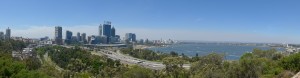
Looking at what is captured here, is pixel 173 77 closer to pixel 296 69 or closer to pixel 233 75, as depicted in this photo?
pixel 233 75

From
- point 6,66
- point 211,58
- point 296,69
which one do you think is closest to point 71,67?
point 211,58

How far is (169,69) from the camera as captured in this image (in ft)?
159

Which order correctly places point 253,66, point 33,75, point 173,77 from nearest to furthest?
point 33,75, point 253,66, point 173,77

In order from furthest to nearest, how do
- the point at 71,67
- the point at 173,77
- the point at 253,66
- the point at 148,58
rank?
the point at 148,58
the point at 71,67
the point at 173,77
the point at 253,66

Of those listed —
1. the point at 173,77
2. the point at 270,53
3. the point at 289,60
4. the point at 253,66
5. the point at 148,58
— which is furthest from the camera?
the point at 148,58

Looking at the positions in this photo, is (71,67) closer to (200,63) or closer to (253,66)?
(200,63)

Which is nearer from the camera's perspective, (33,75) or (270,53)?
(33,75)

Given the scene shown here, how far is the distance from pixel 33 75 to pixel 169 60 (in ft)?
68.7

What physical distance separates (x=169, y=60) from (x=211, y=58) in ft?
17.4

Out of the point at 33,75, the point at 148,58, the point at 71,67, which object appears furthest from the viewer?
the point at 148,58

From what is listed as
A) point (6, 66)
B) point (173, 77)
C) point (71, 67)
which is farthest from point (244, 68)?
point (71, 67)

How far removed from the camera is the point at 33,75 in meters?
31.7

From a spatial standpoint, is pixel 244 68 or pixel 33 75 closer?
pixel 33 75

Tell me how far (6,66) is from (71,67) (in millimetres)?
29560
